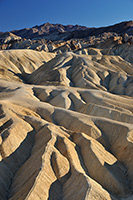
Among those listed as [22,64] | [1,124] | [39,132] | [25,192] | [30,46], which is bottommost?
[25,192]

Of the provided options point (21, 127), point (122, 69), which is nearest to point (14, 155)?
point (21, 127)

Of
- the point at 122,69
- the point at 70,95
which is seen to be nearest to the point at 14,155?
the point at 70,95

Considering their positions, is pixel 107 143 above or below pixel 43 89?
below

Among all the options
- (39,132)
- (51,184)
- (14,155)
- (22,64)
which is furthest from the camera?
(22,64)

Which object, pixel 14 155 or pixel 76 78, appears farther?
pixel 76 78

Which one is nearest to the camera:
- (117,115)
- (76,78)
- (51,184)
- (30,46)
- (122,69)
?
(51,184)

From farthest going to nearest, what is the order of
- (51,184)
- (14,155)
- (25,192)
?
(14,155), (51,184), (25,192)

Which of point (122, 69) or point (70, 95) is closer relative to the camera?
point (70, 95)

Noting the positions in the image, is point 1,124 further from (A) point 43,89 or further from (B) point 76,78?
(B) point 76,78

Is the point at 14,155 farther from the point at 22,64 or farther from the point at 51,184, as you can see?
the point at 22,64
